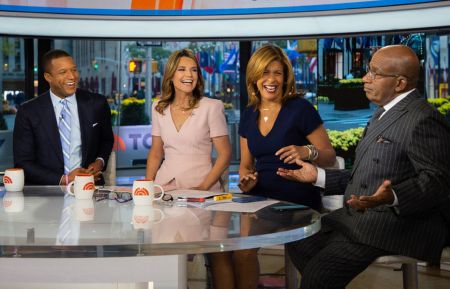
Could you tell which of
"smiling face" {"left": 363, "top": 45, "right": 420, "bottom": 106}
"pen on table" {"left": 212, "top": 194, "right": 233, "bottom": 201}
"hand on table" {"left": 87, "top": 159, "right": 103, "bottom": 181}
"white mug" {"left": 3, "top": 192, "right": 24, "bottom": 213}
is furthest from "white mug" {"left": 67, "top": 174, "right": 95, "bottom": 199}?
"smiling face" {"left": 363, "top": 45, "right": 420, "bottom": 106}

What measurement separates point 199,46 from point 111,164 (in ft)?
5.30

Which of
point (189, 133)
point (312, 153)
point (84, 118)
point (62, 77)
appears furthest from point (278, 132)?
point (62, 77)

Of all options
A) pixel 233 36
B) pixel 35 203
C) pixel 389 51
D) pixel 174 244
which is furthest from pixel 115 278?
pixel 233 36

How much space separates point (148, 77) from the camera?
5.96 metres

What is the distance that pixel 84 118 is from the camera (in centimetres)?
448

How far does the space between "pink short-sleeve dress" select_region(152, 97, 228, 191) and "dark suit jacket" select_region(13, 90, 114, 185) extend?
1.84 feet

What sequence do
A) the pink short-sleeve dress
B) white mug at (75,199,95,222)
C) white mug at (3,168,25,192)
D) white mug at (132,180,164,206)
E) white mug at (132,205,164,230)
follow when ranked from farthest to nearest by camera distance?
the pink short-sleeve dress
white mug at (3,168,25,192)
white mug at (132,180,164,206)
white mug at (75,199,95,222)
white mug at (132,205,164,230)

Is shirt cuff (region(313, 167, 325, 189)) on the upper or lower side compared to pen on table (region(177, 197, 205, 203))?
upper

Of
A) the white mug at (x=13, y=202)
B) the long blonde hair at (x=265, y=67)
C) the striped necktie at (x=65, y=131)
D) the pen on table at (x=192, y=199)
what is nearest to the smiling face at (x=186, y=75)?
the long blonde hair at (x=265, y=67)

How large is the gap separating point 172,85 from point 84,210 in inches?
50.8

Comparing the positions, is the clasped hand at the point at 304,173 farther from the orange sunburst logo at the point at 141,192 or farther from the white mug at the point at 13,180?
the white mug at the point at 13,180

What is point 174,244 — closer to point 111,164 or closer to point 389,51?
point 389,51

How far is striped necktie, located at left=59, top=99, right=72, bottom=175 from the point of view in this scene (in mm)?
4371

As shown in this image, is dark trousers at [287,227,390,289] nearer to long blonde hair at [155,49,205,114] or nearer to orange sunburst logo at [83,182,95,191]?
orange sunburst logo at [83,182,95,191]
